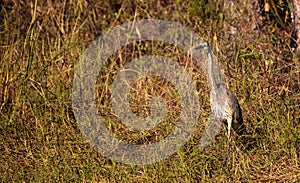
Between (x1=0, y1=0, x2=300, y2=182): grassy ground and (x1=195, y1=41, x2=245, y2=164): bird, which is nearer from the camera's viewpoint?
(x1=0, y1=0, x2=300, y2=182): grassy ground

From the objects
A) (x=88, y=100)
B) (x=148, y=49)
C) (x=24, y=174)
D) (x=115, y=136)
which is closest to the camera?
(x=24, y=174)

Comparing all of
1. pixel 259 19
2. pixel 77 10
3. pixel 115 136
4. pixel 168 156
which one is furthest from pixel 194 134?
pixel 77 10

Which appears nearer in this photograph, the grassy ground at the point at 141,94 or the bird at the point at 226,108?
the grassy ground at the point at 141,94

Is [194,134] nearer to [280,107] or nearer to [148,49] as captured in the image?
[280,107]

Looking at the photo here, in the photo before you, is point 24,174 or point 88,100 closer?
point 24,174

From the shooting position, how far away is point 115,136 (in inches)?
161

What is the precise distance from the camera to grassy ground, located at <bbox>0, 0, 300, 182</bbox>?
3.59m

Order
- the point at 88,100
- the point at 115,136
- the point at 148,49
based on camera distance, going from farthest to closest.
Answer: the point at 148,49
the point at 88,100
the point at 115,136

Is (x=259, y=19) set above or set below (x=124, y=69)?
above

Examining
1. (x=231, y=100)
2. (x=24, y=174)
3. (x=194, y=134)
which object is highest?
(x=231, y=100)

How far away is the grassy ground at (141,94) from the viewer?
3.59 meters

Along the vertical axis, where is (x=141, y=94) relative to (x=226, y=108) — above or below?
below

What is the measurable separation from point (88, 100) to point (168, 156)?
1044 mm

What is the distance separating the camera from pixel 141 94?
15.1ft
